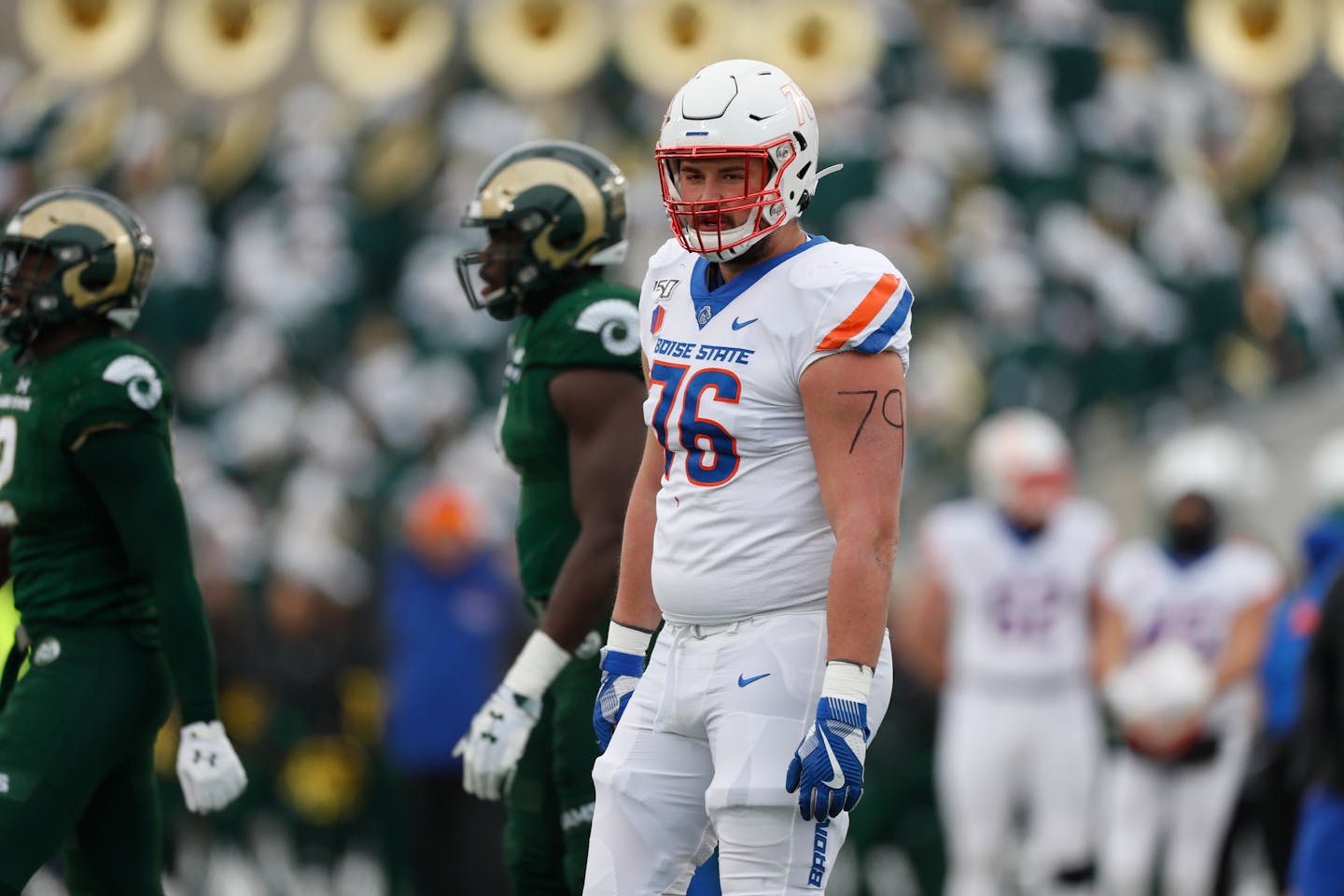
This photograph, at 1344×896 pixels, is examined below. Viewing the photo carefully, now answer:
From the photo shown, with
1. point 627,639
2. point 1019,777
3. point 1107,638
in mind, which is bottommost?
point 1019,777

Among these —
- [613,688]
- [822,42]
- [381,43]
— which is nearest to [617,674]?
[613,688]

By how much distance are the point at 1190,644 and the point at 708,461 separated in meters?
5.27

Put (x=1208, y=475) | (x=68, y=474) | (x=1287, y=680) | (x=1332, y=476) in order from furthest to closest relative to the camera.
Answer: (x=1208, y=475) → (x=1332, y=476) → (x=1287, y=680) → (x=68, y=474)

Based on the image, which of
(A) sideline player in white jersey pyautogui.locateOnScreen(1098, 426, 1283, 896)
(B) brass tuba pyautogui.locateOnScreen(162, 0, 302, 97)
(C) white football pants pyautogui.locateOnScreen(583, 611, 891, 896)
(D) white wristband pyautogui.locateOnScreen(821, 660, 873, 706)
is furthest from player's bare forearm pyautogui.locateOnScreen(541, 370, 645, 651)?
(B) brass tuba pyautogui.locateOnScreen(162, 0, 302, 97)

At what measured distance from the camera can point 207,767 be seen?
4730 mm

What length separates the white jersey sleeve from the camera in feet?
13.0

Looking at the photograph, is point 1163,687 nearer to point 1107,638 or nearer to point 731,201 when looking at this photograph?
point 1107,638

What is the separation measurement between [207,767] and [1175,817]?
199 inches

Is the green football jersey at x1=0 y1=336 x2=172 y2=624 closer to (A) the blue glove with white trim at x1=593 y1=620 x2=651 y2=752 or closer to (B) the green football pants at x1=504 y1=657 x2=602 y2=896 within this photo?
(B) the green football pants at x1=504 y1=657 x2=602 y2=896

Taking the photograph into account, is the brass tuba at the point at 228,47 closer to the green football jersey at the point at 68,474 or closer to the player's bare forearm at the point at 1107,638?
the player's bare forearm at the point at 1107,638

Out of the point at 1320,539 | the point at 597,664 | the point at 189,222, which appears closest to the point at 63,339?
the point at 597,664

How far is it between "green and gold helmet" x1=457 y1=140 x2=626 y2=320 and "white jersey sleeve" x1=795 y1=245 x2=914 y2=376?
50.7 inches

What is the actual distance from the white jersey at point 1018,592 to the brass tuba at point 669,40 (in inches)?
384

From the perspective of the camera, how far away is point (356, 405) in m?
14.2
